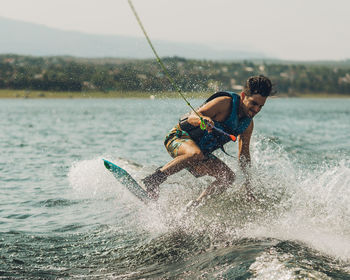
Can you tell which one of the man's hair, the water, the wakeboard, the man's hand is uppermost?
the man's hair

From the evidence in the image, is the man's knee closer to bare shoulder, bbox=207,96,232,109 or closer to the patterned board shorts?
the patterned board shorts

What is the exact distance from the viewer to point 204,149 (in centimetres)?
707

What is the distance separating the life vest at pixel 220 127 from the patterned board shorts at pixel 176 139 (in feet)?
0.23

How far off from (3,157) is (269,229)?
12.2 metres

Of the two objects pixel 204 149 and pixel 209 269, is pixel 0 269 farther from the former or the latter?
pixel 204 149

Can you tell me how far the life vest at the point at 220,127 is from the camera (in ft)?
21.9

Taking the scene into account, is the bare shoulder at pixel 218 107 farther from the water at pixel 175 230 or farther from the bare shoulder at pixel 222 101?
the water at pixel 175 230

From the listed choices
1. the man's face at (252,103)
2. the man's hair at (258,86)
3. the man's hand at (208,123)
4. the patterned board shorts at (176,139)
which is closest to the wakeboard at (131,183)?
the patterned board shorts at (176,139)

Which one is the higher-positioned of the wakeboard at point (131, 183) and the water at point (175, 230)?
the wakeboard at point (131, 183)

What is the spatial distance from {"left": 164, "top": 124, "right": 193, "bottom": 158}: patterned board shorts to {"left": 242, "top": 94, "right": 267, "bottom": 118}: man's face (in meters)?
1.00

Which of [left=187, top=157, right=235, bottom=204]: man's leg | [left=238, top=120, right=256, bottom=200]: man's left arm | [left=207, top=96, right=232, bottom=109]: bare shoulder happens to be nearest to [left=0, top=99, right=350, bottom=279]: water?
[left=238, top=120, right=256, bottom=200]: man's left arm

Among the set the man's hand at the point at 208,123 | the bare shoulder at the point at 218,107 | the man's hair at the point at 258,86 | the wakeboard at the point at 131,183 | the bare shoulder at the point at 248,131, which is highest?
the man's hair at the point at 258,86

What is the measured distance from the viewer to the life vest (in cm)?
668

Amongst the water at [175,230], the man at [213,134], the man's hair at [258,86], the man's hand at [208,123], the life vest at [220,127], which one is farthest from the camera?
the life vest at [220,127]
